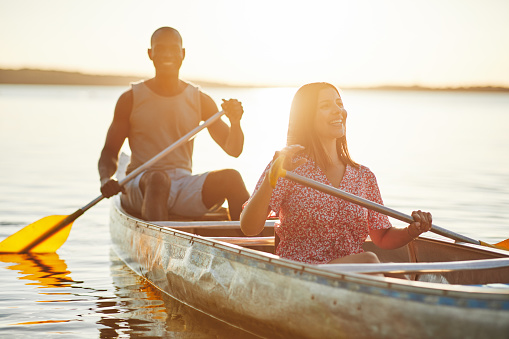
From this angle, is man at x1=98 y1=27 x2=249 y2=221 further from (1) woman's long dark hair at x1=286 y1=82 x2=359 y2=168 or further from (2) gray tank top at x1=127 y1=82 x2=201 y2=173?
(1) woman's long dark hair at x1=286 y1=82 x2=359 y2=168

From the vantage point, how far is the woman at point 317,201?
4.26 metres

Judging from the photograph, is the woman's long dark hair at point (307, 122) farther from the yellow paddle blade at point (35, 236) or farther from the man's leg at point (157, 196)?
the yellow paddle blade at point (35, 236)

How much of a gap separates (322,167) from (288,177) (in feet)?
1.14

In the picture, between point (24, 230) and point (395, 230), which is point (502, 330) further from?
point (24, 230)

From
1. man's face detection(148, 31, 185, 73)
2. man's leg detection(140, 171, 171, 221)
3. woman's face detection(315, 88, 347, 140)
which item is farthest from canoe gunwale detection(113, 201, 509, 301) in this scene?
man's face detection(148, 31, 185, 73)

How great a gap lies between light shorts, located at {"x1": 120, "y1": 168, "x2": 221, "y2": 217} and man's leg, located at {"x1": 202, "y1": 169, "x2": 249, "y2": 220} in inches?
2.2

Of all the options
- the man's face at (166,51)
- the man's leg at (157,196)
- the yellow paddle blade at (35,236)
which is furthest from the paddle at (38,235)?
the man's face at (166,51)

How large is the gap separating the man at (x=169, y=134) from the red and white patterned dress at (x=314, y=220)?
2.06 metres

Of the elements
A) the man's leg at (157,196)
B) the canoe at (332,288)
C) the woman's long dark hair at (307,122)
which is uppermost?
the woman's long dark hair at (307,122)

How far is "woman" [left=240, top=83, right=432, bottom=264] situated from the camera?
4258 mm

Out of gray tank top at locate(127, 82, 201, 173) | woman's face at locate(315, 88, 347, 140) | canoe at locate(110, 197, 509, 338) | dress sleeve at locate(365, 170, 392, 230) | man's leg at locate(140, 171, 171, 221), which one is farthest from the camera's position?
gray tank top at locate(127, 82, 201, 173)

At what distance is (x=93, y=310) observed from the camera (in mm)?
5625

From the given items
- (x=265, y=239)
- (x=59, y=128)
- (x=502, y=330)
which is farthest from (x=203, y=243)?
(x=59, y=128)

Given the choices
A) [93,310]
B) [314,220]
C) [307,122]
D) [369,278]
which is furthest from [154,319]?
[369,278]
